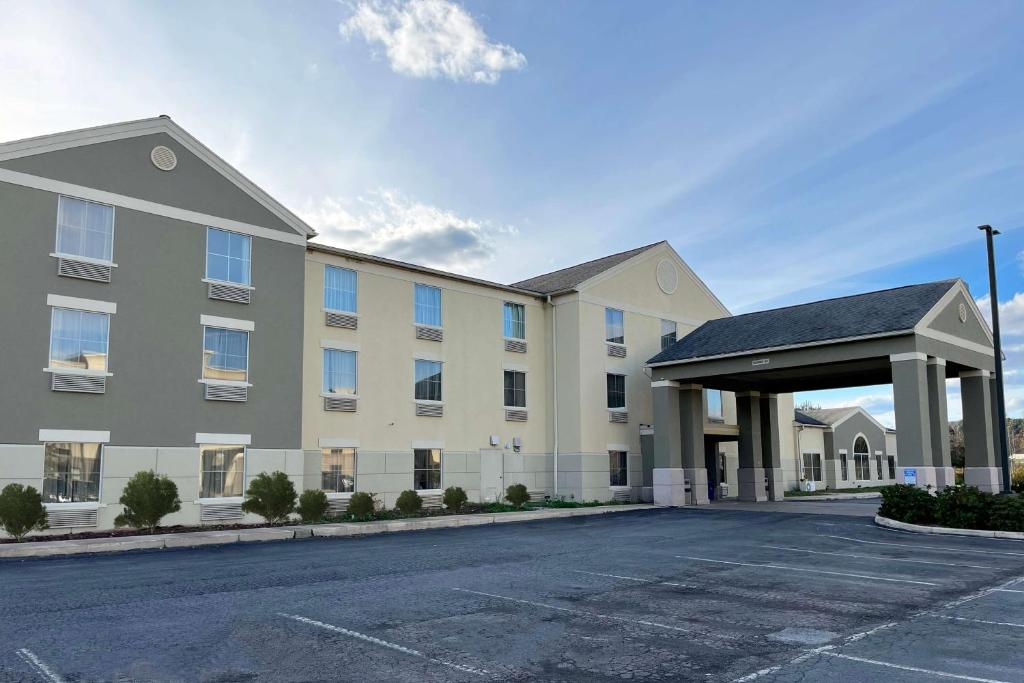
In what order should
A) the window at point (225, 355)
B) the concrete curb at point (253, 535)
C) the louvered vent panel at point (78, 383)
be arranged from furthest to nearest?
the window at point (225, 355) < the louvered vent panel at point (78, 383) < the concrete curb at point (253, 535)

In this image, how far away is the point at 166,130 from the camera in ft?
70.3

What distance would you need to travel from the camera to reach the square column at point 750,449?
112 ft

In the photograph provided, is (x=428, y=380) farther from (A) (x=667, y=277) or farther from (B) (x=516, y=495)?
(A) (x=667, y=277)

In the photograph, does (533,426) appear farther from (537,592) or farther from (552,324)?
(537,592)

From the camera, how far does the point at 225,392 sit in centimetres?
2181

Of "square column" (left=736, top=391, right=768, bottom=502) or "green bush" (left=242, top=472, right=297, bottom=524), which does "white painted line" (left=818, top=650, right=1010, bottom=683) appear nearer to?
"green bush" (left=242, top=472, right=297, bottom=524)

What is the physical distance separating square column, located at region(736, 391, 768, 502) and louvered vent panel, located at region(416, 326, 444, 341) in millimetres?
14116

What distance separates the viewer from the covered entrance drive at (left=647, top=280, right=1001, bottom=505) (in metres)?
24.0

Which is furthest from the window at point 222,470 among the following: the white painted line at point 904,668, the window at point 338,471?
the white painted line at point 904,668

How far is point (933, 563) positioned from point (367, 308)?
57.8ft

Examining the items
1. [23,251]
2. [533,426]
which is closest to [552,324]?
[533,426]

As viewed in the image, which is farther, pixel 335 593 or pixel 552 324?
pixel 552 324

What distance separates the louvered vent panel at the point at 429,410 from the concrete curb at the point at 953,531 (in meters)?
14.0

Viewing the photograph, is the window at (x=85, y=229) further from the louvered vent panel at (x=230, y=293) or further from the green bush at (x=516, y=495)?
the green bush at (x=516, y=495)
